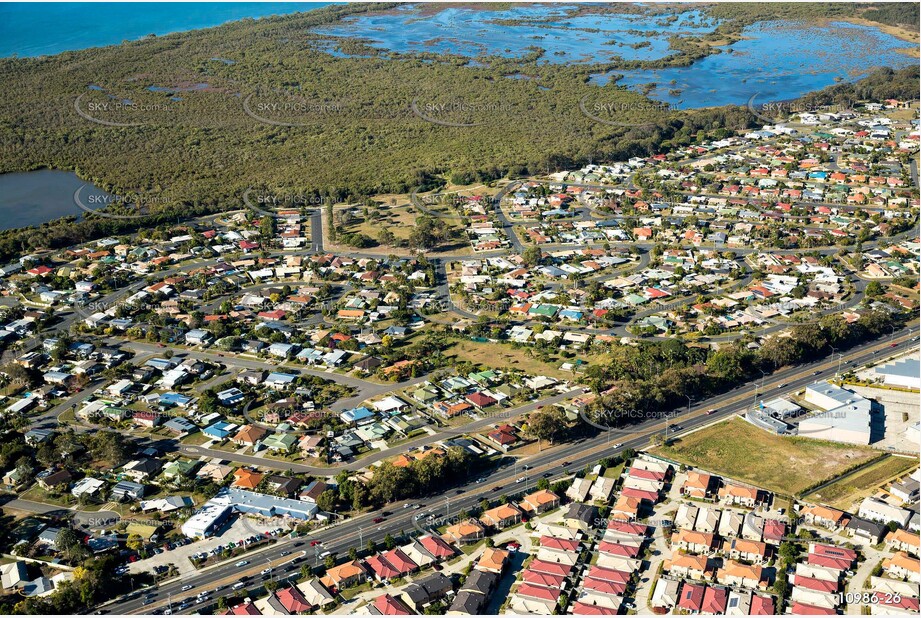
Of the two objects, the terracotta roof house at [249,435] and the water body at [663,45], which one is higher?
the water body at [663,45]

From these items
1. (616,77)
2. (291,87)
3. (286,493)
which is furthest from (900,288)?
(291,87)

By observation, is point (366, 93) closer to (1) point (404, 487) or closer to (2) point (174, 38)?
(2) point (174, 38)

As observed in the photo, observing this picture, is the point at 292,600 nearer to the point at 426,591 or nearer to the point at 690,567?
the point at 426,591

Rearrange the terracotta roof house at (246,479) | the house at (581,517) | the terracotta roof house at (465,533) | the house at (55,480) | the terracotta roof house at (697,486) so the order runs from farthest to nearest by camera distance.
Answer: the house at (55,480) → the terracotta roof house at (246,479) → the terracotta roof house at (697,486) → the house at (581,517) → the terracotta roof house at (465,533)

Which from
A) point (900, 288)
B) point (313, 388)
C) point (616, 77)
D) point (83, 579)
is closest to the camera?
point (83, 579)
